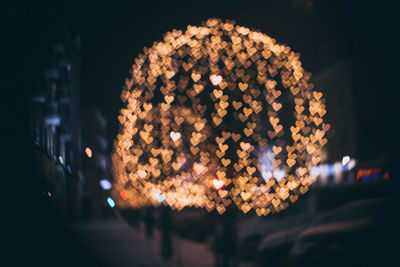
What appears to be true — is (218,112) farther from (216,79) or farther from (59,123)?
(59,123)

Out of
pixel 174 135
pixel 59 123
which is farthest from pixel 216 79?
pixel 59 123

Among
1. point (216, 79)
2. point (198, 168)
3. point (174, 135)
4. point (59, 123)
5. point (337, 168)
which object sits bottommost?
point (198, 168)

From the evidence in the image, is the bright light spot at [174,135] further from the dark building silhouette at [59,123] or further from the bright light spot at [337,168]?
the bright light spot at [337,168]

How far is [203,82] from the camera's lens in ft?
29.9

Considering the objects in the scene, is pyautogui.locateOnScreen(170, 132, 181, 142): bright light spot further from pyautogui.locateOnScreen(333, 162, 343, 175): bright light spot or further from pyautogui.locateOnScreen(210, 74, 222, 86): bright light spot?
pyautogui.locateOnScreen(333, 162, 343, 175): bright light spot

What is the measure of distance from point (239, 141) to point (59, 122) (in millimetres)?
4066

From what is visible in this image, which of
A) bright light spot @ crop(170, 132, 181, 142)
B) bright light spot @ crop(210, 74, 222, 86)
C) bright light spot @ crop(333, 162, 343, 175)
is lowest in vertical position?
bright light spot @ crop(170, 132, 181, 142)

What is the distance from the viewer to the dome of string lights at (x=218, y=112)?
7.59 meters

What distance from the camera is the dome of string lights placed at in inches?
299

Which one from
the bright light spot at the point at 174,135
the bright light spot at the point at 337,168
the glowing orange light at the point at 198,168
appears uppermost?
the bright light spot at the point at 337,168

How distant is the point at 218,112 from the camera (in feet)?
33.3

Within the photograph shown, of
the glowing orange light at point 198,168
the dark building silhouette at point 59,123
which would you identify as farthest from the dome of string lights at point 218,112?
the dark building silhouette at point 59,123

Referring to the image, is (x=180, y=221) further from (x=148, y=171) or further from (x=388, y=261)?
(x=388, y=261)

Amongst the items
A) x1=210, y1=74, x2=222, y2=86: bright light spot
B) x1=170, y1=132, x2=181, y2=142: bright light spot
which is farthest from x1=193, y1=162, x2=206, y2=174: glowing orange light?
x1=210, y1=74, x2=222, y2=86: bright light spot
